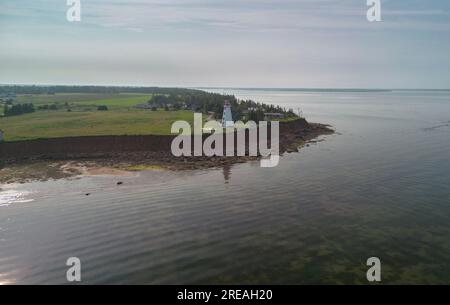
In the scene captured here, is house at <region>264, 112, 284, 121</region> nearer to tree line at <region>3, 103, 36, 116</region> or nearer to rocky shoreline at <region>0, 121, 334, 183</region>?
rocky shoreline at <region>0, 121, 334, 183</region>

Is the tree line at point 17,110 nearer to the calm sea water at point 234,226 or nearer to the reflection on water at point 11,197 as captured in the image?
the calm sea water at point 234,226

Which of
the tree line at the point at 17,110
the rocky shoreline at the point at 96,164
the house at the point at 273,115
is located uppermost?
the tree line at the point at 17,110

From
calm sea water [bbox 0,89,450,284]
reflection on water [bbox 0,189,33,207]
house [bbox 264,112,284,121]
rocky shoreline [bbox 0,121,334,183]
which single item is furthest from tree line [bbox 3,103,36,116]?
house [bbox 264,112,284,121]

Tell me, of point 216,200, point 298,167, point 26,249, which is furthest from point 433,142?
point 26,249

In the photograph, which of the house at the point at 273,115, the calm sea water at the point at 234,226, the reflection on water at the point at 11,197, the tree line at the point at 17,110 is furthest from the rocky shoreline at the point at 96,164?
the tree line at the point at 17,110
